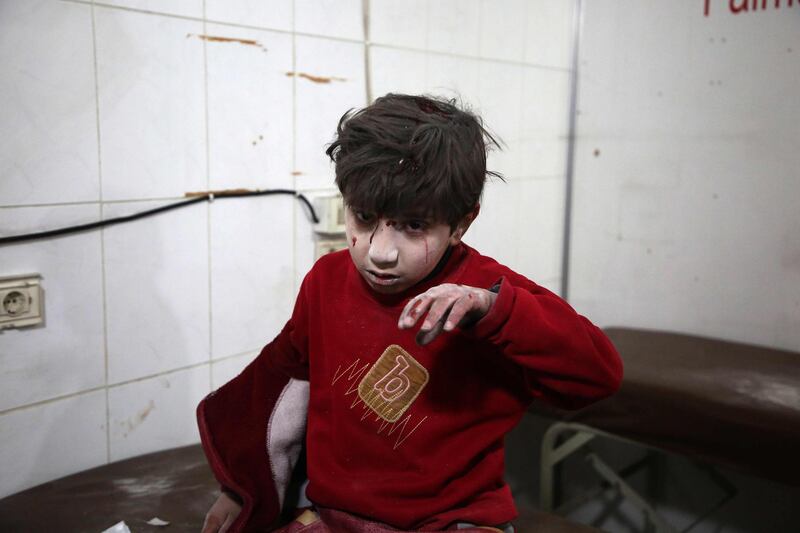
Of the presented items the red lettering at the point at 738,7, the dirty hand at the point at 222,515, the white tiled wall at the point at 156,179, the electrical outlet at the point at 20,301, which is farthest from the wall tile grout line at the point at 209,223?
the red lettering at the point at 738,7

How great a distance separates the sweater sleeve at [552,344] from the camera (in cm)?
79

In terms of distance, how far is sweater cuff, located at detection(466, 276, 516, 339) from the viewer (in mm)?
778

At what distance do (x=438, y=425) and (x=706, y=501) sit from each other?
5.33 ft

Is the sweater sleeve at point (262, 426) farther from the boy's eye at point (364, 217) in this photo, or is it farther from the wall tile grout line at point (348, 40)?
→ the wall tile grout line at point (348, 40)

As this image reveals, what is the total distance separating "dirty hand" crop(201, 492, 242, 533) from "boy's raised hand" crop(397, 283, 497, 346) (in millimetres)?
457

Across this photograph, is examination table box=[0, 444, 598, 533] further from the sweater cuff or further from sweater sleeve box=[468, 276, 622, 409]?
the sweater cuff

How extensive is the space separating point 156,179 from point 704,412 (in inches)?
Result: 48.6

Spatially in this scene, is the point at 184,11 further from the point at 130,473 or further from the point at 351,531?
the point at 351,531

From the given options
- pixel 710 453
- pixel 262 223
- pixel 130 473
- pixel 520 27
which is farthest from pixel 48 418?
pixel 520 27

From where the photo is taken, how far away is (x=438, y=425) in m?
0.92

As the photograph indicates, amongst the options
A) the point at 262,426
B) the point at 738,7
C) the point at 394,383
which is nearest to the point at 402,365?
the point at 394,383

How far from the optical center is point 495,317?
778mm

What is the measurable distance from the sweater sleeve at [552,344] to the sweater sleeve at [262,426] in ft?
1.14

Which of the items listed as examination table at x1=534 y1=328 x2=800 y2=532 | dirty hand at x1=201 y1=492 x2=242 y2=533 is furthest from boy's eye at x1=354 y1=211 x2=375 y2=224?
examination table at x1=534 y1=328 x2=800 y2=532
